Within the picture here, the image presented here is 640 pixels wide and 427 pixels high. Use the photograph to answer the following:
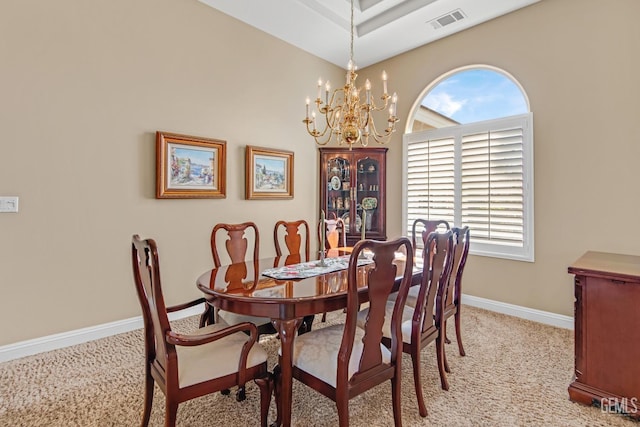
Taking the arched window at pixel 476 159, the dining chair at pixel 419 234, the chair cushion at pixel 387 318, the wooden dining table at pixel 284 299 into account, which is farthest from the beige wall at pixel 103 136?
the arched window at pixel 476 159

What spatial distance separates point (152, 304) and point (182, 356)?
12.6 inches

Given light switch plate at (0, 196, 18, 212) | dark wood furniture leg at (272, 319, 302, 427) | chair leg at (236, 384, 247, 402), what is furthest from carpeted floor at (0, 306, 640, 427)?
light switch plate at (0, 196, 18, 212)

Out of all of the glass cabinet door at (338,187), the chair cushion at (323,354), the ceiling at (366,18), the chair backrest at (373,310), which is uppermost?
the ceiling at (366,18)

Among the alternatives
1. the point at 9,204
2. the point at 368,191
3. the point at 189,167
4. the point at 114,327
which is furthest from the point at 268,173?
the point at 9,204

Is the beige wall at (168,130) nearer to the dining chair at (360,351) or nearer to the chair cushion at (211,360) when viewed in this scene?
the chair cushion at (211,360)

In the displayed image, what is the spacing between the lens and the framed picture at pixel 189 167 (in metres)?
3.17

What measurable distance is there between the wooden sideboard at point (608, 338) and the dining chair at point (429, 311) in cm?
79

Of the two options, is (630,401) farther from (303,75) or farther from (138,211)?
(303,75)

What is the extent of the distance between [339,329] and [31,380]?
2.19 metres

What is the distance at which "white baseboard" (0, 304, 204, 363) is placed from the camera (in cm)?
252

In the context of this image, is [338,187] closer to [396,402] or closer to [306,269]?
[306,269]

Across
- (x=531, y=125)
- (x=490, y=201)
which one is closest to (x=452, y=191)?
(x=490, y=201)

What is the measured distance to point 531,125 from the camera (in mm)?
3355

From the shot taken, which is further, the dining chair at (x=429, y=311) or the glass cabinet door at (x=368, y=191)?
the glass cabinet door at (x=368, y=191)
